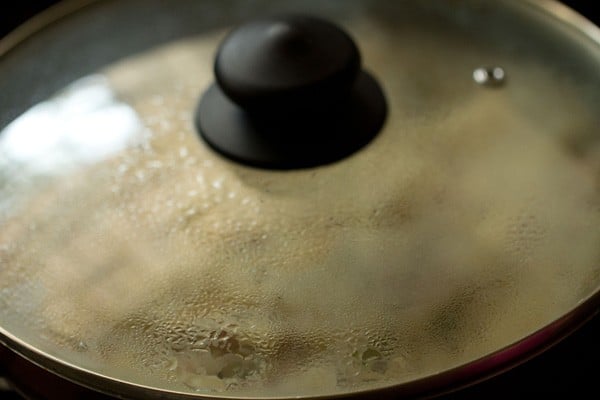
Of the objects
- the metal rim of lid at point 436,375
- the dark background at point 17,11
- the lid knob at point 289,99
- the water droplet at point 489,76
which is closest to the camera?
the metal rim of lid at point 436,375

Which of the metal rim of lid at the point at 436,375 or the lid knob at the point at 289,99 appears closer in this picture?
the metal rim of lid at the point at 436,375

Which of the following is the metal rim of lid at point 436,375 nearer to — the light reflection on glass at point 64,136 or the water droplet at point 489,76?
the light reflection on glass at point 64,136

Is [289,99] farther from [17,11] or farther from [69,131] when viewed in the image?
[17,11]

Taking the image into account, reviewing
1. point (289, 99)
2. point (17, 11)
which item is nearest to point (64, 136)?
point (289, 99)

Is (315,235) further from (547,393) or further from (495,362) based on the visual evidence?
(547,393)

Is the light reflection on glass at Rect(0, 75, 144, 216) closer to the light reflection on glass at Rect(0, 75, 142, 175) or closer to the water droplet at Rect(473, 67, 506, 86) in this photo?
the light reflection on glass at Rect(0, 75, 142, 175)

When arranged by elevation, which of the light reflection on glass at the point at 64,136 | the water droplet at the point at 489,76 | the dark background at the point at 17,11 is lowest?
the dark background at the point at 17,11

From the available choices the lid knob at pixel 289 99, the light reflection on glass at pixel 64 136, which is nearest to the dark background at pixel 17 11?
the light reflection on glass at pixel 64 136
